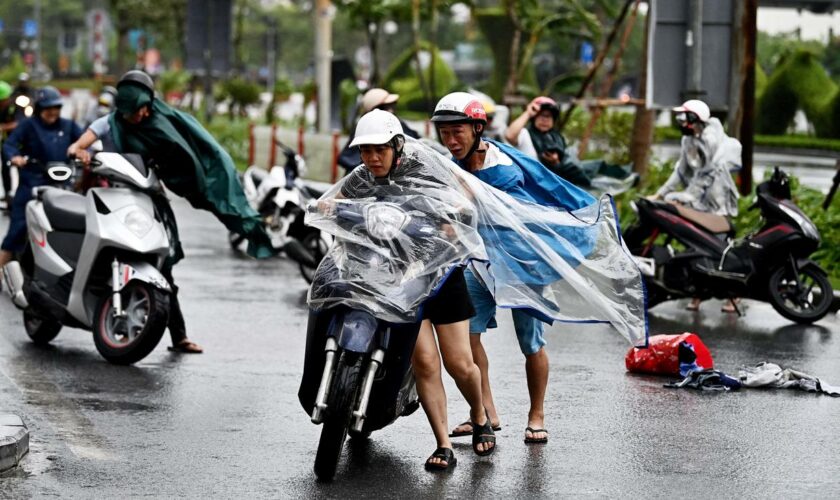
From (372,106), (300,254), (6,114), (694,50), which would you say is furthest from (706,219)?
→ (6,114)

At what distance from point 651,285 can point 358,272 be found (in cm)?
642

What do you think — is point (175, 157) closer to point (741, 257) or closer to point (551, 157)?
point (551, 157)

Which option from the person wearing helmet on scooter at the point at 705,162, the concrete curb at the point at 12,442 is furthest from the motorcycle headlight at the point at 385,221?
the person wearing helmet on scooter at the point at 705,162

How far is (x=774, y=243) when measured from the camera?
40.8ft

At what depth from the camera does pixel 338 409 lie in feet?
21.4

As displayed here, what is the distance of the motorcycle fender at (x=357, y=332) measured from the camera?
259 inches

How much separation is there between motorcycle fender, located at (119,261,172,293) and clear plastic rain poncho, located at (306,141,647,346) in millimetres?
2744

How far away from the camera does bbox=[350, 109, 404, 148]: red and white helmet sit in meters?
6.89

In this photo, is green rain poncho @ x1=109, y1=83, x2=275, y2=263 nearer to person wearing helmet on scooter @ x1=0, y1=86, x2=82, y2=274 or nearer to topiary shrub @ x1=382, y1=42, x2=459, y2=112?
person wearing helmet on scooter @ x1=0, y1=86, x2=82, y2=274

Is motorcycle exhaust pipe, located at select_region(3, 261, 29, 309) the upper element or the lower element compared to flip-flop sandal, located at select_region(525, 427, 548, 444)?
upper

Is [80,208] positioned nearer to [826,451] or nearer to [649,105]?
[826,451]

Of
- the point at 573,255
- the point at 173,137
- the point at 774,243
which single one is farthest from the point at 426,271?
the point at 774,243

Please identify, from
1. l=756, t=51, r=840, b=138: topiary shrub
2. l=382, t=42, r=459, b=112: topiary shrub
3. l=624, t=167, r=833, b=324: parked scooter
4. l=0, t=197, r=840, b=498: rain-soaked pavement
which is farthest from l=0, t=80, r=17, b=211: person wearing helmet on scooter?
l=382, t=42, r=459, b=112: topiary shrub

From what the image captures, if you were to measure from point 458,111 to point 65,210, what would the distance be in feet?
12.7
